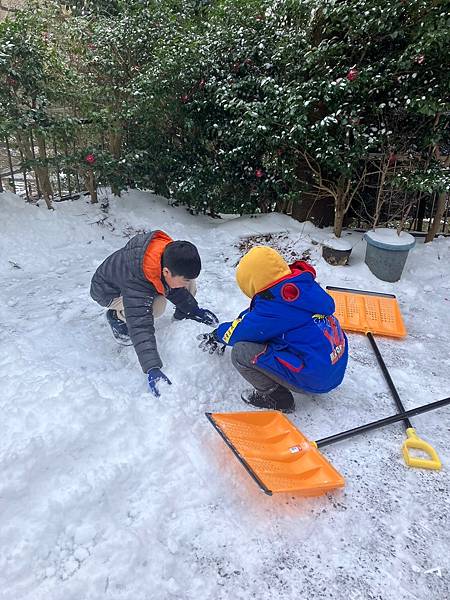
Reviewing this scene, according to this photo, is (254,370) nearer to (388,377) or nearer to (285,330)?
(285,330)

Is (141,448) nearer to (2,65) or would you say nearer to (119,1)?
(2,65)

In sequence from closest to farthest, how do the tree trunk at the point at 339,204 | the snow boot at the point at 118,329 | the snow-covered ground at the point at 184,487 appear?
the snow-covered ground at the point at 184,487 → the snow boot at the point at 118,329 → the tree trunk at the point at 339,204

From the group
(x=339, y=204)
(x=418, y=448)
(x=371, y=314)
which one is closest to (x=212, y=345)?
(x=418, y=448)

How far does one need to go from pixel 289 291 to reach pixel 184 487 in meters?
0.99

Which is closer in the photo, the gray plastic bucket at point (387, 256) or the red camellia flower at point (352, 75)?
the red camellia flower at point (352, 75)

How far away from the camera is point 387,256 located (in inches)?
156

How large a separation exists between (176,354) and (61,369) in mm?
656

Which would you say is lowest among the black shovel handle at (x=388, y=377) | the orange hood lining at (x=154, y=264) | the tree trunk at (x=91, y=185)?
the black shovel handle at (x=388, y=377)

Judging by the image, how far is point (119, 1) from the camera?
536cm

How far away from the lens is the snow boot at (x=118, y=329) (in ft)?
9.62

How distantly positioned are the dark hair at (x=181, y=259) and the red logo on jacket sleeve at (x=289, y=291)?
0.51 meters

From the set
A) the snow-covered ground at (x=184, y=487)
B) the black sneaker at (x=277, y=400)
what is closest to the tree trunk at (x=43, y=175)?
the snow-covered ground at (x=184, y=487)

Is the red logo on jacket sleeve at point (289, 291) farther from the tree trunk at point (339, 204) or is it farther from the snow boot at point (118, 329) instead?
the tree trunk at point (339, 204)

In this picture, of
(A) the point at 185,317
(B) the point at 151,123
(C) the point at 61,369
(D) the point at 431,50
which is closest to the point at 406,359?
(A) the point at 185,317
